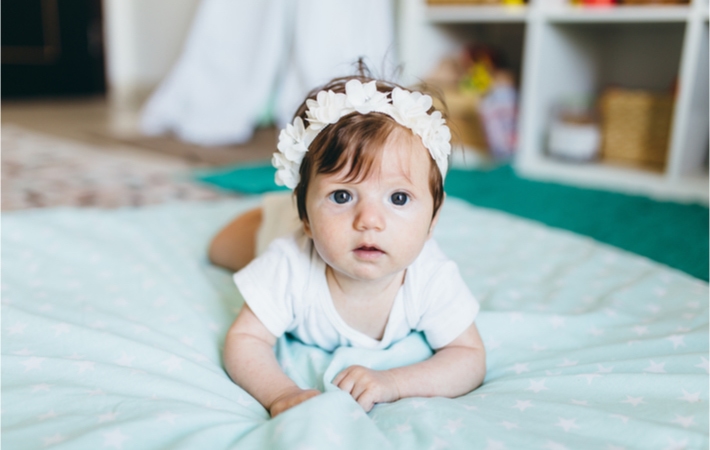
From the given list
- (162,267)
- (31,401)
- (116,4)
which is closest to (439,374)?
(31,401)

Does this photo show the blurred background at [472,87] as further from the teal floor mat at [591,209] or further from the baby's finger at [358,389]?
the baby's finger at [358,389]

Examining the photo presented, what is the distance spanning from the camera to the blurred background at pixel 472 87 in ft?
5.53

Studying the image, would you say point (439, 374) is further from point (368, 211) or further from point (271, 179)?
point (271, 179)

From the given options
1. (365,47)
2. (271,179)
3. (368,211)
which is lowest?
(271,179)

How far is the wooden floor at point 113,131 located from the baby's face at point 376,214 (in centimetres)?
159

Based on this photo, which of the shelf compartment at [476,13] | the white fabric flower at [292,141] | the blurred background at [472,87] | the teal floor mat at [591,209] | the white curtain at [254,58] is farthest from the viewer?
the white curtain at [254,58]

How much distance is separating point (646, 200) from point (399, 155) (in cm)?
101

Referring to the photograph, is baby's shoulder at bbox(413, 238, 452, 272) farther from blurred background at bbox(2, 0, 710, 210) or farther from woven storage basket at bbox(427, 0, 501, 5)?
woven storage basket at bbox(427, 0, 501, 5)

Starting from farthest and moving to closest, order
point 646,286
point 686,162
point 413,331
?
point 686,162 → point 646,286 → point 413,331

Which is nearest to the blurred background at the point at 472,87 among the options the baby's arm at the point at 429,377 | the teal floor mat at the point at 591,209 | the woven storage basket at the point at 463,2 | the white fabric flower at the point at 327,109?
the woven storage basket at the point at 463,2

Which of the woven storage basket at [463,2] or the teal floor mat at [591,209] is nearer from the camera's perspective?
the teal floor mat at [591,209]

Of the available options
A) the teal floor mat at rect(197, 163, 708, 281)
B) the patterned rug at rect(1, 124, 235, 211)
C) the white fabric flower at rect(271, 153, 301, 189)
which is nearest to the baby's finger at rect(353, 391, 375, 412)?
the white fabric flower at rect(271, 153, 301, 189)

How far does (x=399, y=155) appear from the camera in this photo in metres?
0.63

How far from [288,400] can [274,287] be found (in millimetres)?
161
